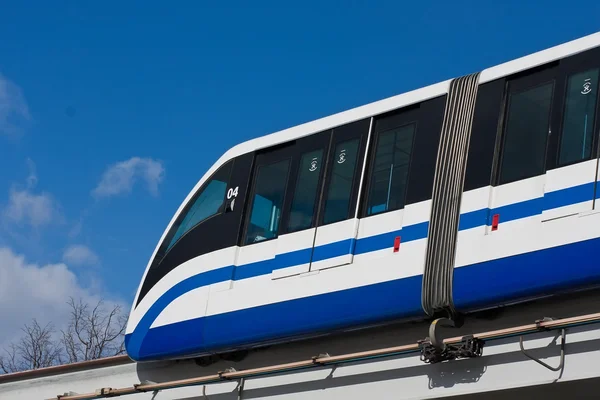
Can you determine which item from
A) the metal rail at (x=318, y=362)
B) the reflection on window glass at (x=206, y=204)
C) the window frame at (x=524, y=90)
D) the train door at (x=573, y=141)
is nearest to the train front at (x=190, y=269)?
the reflection on window glass at (x=206, y=204)

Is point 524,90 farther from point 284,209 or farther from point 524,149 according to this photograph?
point 284,209

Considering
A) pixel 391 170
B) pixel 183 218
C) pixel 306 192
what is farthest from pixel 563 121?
pixel 183 218

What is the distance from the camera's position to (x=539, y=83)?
9.66m

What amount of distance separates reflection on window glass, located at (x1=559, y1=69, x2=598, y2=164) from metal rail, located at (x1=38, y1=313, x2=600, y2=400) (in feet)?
5.17

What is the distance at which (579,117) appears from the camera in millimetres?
9188

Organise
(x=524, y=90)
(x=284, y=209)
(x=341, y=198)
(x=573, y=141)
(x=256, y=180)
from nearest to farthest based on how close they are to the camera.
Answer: (x=573, y=141) → (x=524, y=90) → (x=341, y=198) → (x=284, y=209) → (x=256, y=180)

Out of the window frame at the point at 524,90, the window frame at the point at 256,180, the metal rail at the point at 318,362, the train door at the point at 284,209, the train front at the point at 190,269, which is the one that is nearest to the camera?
the metal rail at the point at 318,362

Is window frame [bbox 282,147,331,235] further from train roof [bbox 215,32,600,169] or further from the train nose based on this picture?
the train nose

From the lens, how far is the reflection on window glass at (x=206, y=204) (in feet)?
40.9

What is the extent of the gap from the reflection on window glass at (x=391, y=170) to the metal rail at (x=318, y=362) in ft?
5.27

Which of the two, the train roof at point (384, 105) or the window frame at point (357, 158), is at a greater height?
the train roof at point (384, 105)

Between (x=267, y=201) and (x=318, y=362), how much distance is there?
239cm

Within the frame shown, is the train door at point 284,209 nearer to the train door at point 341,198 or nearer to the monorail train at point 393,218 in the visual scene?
the monorail train at point 393,218

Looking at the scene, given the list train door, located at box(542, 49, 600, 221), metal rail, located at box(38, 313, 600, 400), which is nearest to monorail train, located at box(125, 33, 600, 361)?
train door, located at box(542, 49, 600, 221)
